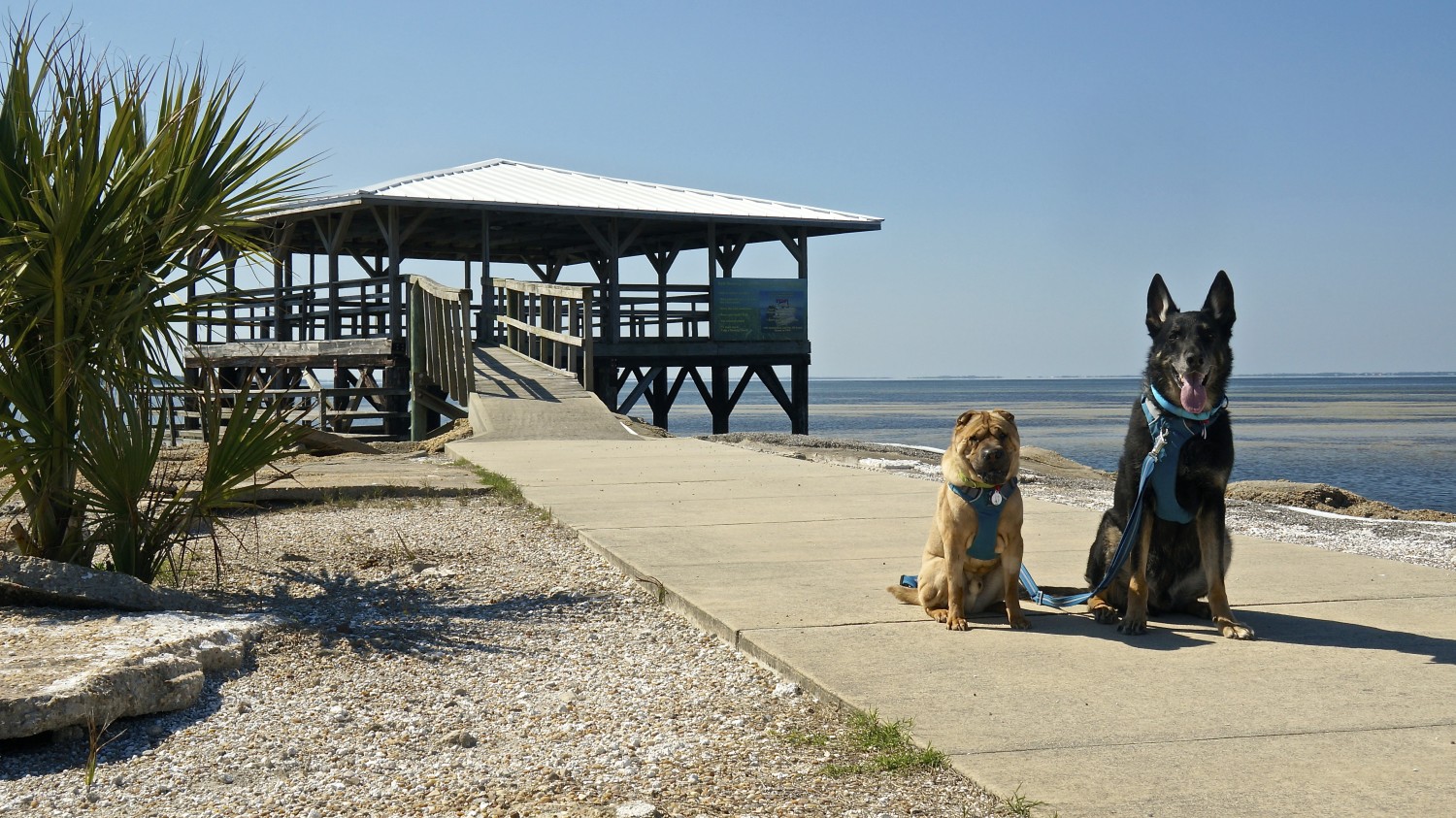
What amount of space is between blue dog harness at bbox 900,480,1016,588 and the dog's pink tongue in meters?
0.65

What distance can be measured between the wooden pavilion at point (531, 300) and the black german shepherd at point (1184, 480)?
44.4 feet

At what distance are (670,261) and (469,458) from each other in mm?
15222

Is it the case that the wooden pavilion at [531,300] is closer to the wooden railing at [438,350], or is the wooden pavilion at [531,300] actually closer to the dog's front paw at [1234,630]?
the wooden railing at [438,350]

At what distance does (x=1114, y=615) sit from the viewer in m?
4.58

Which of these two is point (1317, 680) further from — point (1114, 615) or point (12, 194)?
point (12, 194)

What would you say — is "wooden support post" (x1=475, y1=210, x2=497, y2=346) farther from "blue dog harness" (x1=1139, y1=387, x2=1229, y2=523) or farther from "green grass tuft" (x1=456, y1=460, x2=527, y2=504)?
"blue dog harness" (x1=1139, y1=387, x2=1229, y2=523)

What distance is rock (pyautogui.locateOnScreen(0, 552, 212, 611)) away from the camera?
4.50 m

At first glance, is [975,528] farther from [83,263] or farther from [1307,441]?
[1307,441]

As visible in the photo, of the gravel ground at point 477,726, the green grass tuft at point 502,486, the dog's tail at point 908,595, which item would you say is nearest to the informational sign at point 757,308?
the green grass tuft at point 502,486

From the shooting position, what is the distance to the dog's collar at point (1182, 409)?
4.23 meters

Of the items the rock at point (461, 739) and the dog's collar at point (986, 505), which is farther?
the dog's collar at point (986, 505)

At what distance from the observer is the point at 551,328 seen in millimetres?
19281

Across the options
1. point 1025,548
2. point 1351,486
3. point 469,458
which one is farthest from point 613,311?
point 1025,548

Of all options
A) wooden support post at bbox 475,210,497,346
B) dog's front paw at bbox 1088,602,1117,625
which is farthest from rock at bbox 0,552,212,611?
wooden support post at bbox 475,210,497,346
